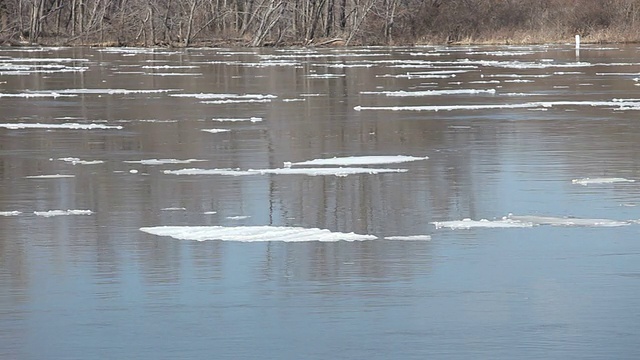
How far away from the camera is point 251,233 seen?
351 inches

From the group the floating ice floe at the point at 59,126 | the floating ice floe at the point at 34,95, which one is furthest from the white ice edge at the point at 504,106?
the floating ice floe at the point at 34,95

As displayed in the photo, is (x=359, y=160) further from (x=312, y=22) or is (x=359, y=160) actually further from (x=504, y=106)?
(x=312, y=22)

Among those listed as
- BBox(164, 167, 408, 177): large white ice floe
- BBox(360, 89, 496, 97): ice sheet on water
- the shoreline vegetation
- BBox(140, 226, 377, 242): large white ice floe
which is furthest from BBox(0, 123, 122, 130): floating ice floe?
the shoreline vegetation

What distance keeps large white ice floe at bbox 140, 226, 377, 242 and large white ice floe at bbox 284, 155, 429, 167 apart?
12.4ft

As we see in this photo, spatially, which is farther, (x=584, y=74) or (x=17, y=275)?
(x=584, y=74)

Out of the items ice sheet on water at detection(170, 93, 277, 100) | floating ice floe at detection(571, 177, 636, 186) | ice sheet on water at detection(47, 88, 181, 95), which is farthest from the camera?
ice sheet on water at detection(47, 88, 181, 95)

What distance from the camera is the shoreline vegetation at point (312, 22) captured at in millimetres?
62500

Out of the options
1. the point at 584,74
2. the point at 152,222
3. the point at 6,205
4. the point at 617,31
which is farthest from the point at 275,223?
the point at 617,31

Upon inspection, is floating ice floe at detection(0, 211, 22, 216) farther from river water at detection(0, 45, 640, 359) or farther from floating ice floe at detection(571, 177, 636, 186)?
floating ice floe at detection(571, 177, 636, 186)

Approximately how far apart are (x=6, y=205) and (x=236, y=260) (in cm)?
301

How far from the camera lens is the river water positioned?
6203 mm

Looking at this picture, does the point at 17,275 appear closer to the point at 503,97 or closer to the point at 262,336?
the point at 262,336

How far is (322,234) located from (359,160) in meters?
4.42

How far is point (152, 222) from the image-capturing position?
941 cm
